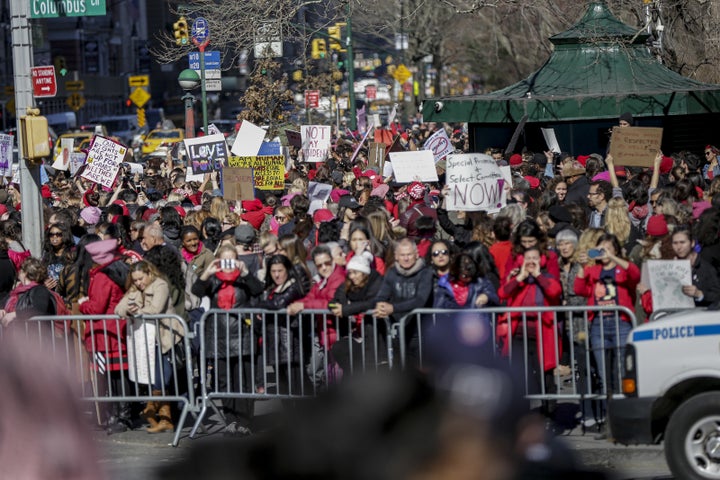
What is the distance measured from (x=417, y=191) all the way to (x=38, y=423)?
11.9 metres

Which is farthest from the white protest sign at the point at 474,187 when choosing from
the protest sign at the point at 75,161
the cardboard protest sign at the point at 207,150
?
the protest sign at the point at 75,161

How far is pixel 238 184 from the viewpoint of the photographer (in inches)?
634

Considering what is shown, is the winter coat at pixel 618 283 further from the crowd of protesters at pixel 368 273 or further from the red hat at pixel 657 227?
the red hat at pixel 657 227

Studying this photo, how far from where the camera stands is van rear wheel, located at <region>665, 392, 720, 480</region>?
7570 mm

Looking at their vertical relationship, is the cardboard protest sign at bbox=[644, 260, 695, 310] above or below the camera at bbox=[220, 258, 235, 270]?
below

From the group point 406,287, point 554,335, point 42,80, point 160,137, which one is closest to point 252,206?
point 42,80

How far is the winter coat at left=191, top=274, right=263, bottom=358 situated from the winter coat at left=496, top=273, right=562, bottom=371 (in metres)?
1.87

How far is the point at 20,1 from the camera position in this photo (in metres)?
12.8

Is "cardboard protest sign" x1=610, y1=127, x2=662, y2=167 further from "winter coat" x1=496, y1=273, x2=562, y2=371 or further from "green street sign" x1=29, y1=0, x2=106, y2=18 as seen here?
"winter coat" x1=496, y1=273, x2=562, y2=371

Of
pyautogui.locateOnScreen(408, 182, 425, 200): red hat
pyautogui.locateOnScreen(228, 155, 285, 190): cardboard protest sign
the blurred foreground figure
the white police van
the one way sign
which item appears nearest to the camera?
the blurred foreground figure

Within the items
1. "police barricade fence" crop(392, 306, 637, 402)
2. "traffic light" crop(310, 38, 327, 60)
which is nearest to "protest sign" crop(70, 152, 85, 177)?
"police barricade fence" crop(392, 306, 637, 402)

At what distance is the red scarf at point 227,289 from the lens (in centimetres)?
986

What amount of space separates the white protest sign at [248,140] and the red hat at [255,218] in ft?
14.8

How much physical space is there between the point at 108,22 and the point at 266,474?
3657 inches
